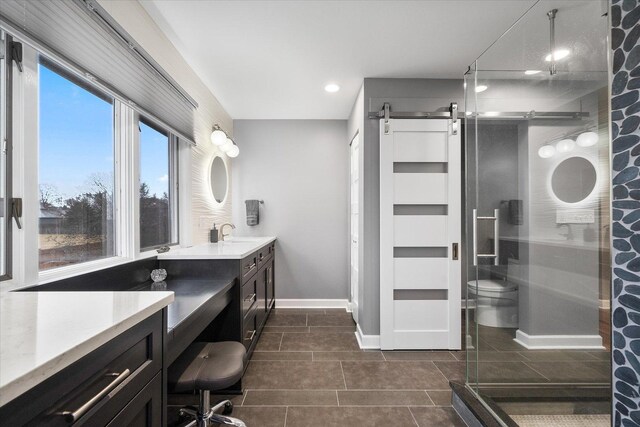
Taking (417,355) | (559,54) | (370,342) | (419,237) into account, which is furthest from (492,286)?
(559,54)

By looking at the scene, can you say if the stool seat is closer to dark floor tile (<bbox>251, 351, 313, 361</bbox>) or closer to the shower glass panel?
dark floor tile (<bbox>251, 351, 313, 361</bbox>)

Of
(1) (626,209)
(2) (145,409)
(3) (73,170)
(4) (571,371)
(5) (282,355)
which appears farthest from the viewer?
(5) (282,355)

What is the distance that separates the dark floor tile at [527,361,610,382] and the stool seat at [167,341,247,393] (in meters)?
1.94

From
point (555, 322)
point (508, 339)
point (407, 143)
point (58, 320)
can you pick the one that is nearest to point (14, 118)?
point (58, 320)

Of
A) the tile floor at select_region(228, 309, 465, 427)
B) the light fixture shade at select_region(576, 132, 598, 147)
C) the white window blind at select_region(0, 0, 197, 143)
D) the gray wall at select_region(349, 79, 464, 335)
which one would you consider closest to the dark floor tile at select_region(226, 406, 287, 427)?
the tile floor at select_region(228, 309, 465, 427)

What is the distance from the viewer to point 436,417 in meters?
1.76

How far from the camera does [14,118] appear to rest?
1.14 metres

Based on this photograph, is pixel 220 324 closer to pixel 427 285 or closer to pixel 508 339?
pixel 427 285

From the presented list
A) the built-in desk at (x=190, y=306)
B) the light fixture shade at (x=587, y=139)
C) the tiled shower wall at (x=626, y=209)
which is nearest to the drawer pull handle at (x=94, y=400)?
the built-in desk at (x=190, y=306)

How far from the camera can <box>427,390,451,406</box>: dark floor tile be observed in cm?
189

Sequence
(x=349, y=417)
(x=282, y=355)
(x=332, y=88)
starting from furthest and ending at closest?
(x=332, y=88)
(x=282, y=355)
(x=349, y=417)

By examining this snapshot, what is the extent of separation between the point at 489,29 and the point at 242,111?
2656mm

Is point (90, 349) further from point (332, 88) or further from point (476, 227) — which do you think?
point (332, 88)

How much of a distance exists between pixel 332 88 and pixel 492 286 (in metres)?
2.29
